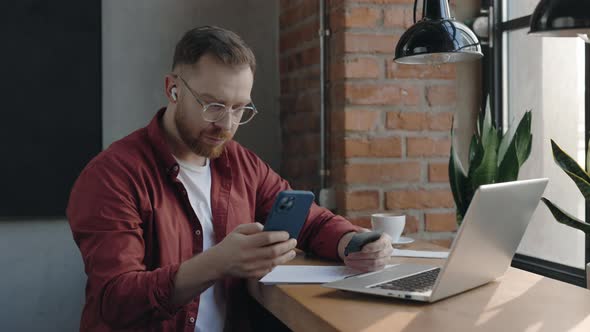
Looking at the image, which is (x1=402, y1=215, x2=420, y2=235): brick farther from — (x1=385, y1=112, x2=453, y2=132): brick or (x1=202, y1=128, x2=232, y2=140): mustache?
(x1=202, y1=128, x2=232, y2=140): mustache

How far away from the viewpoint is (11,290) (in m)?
2.53

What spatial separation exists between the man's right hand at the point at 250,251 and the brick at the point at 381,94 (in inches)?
43.6

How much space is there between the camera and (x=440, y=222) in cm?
262

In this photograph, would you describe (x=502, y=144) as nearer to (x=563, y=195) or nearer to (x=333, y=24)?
(x=563, y=195)

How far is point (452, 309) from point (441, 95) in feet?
4.70

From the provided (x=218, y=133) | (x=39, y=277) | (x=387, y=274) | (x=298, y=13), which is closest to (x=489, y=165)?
(x=387, y=274)

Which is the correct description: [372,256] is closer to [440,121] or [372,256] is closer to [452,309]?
[452,309]

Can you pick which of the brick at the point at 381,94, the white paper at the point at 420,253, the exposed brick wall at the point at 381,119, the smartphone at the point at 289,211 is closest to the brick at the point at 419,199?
the exposed brick wall at the point at 381,119

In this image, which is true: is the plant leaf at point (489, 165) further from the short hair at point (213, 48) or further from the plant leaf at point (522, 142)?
the short hair at point (213, 48)

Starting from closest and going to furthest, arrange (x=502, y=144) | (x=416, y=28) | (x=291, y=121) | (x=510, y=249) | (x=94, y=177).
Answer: (x=510, y=249) → (x=94, y=177) → (x=416, y=28) → (x=502, y=144) → (x=291, y=121)

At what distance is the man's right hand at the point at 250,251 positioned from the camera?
145 centimetres

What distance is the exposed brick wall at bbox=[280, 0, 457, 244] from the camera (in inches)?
98.1

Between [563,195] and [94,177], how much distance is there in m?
1.55

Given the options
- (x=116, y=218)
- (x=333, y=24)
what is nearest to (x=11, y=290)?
(x=116, y=218)
